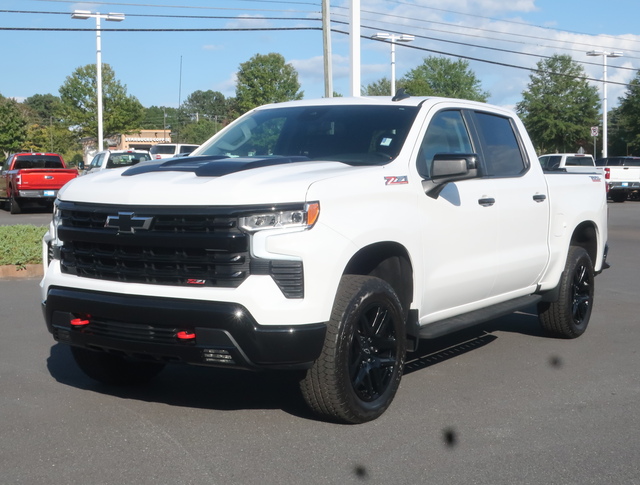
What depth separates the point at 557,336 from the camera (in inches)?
316

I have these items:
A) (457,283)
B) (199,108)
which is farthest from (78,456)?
(199,108)

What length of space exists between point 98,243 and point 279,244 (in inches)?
43.9

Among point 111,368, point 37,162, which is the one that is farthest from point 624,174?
point 111,368

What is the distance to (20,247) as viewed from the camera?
12.1 metres

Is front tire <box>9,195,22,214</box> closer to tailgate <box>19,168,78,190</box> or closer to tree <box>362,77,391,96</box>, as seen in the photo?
tailgate <box>19,168,78,190</box>

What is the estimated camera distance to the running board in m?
5.86

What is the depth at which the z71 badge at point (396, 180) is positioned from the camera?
214 inches

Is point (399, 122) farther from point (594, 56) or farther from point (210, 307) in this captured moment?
point (594, 56)

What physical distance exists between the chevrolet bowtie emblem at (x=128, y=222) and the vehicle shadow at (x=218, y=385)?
1195 millimetres

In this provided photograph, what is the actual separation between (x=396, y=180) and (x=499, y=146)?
184cm

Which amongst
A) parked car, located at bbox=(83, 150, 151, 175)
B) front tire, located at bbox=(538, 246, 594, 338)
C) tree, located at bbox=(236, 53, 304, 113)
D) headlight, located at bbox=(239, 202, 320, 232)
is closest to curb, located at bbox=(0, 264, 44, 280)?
front tire, located at bbox=(538, 246, 594, 338)

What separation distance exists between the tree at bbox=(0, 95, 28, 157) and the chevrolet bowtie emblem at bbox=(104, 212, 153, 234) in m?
57.2

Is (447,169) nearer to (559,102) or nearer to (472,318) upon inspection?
(472,318)

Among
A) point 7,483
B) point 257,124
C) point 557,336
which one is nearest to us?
point 7,483
